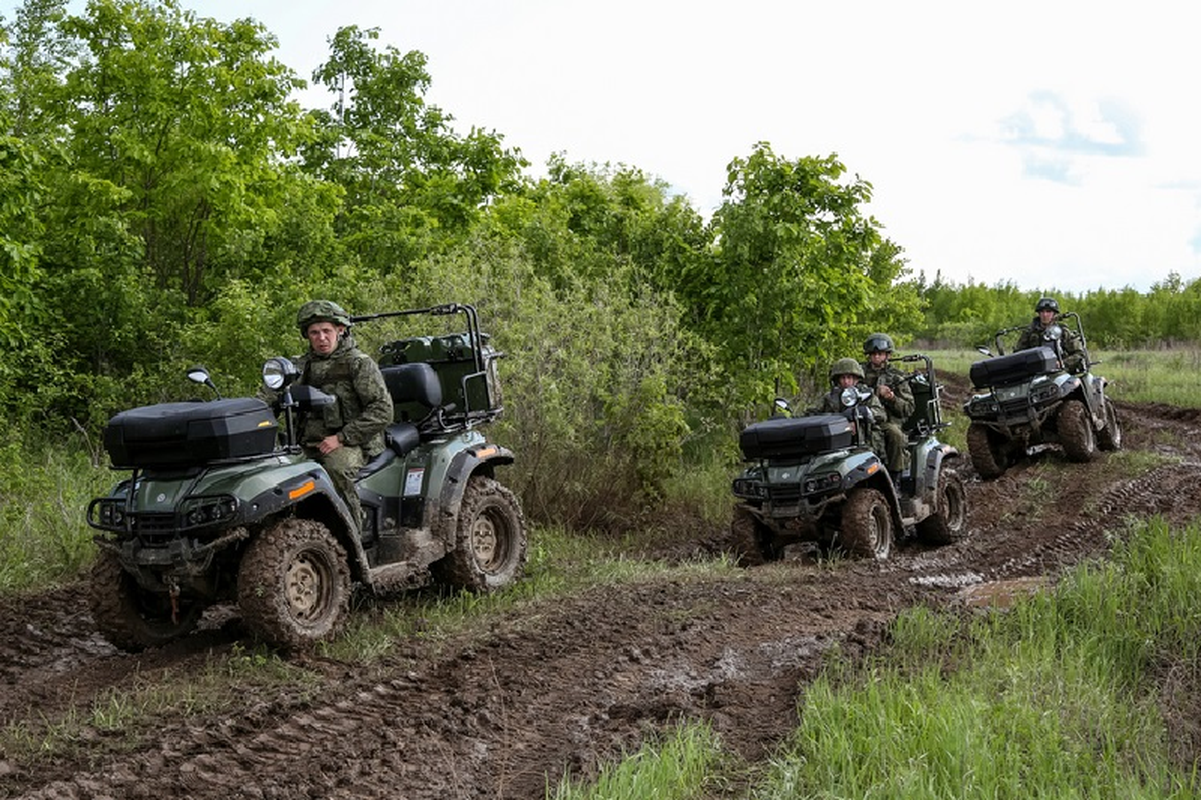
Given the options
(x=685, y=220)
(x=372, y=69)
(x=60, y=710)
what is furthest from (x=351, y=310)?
(x=372, y=69)

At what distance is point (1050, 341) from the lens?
15.9 meters

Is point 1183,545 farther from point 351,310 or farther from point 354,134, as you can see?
point 354,134

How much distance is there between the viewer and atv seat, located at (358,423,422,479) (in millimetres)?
7918

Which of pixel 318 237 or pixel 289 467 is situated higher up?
pixel 318 237

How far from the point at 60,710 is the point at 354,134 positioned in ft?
61.5

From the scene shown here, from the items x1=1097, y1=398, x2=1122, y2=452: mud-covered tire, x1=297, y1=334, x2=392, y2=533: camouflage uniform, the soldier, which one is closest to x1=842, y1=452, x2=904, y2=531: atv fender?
x1=297, y1=334, x2=392, y2=533: camouflage uniform

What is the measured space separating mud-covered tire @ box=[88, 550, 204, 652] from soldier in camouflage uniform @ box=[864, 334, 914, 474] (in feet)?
21.2

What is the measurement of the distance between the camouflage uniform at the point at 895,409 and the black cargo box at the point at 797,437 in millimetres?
956

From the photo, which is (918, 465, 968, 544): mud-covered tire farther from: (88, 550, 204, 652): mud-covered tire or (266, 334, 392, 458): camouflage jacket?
(88, 550, 204, 652): mud-covered tire

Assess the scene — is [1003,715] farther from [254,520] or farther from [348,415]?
[348,415]

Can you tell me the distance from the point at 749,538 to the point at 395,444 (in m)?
3.80

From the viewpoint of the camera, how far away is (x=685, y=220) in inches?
634

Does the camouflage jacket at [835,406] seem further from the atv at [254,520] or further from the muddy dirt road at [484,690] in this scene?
the atv at [254,520]

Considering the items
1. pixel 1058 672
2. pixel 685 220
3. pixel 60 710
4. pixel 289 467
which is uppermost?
pixel 685 220
